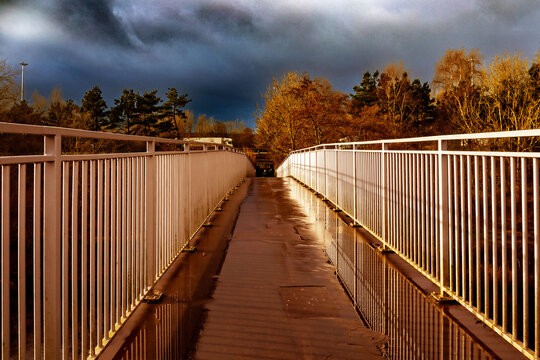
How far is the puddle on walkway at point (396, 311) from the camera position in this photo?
8.66 feet

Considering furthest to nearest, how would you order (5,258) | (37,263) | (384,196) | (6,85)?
(6,85) < (384,196) < (37,263) < (5,258)

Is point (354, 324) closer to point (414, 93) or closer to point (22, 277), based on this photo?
point (22, 277)

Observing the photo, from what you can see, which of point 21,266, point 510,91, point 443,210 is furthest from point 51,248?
point 510,91

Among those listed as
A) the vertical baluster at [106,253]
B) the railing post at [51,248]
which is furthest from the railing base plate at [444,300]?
the railing post at [51,248]

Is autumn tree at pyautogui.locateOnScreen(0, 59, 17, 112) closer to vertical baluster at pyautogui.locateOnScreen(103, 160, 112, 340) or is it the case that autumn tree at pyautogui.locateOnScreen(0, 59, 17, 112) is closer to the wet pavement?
the wet pavement

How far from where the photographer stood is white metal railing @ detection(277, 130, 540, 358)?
7.85 ft

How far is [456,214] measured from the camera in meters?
3.35

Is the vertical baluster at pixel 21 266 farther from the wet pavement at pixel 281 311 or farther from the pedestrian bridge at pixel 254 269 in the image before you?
the wet pavement at pixel 281 311

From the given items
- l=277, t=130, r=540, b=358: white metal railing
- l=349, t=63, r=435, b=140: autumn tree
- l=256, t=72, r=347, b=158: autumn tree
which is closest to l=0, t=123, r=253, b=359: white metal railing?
l=277, t=130, r=540, b=358: white metal railing

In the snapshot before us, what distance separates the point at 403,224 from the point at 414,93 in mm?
43808

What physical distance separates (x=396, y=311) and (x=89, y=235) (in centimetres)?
242

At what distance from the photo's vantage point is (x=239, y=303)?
11.2ft

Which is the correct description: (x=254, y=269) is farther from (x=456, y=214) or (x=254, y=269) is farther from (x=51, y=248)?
(x=51, y=248)

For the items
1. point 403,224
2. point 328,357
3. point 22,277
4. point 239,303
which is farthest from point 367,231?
point 22,277
